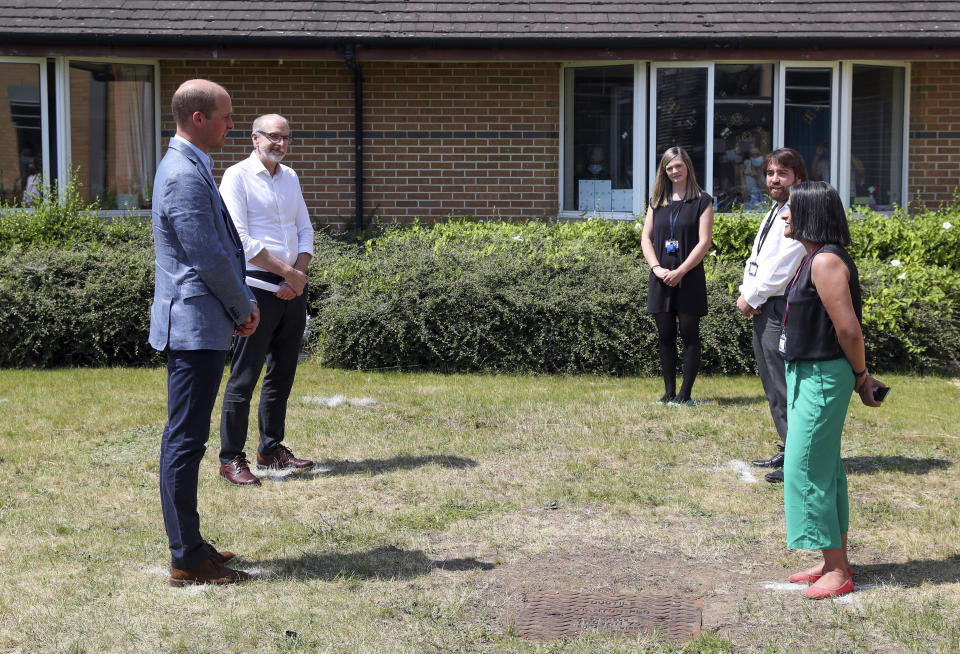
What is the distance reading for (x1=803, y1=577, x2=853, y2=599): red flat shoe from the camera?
4270 millimetres

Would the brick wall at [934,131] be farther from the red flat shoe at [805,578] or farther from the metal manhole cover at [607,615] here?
the metal manhole cover at [607,615]

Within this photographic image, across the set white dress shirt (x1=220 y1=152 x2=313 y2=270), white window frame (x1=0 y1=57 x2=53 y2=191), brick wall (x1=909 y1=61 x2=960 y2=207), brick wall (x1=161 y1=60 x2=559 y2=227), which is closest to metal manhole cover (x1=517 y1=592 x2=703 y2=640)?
white dress shirt (x1=220 y1=152 x2=313 y2=270)

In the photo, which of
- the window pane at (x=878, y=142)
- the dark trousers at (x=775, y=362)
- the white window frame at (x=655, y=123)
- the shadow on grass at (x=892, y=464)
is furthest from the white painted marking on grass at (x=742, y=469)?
the window pane at (x=878, y=142)

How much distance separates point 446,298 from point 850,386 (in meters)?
5.21

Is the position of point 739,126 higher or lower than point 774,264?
higher

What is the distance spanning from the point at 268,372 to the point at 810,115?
8167mm

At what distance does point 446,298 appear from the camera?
9.16 m

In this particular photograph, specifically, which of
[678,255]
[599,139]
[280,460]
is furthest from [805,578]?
[599,139]

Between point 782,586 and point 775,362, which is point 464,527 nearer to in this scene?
point 782,586

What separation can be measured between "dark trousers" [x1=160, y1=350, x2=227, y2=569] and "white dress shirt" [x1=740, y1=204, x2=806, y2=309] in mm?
3204

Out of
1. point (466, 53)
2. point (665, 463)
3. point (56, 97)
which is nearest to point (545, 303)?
point (665, 463)

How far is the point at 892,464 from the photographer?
6.36 metres

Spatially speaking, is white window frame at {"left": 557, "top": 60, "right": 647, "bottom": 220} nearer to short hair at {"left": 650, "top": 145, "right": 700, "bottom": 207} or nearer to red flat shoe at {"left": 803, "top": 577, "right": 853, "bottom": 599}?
short hair at {"left": 650, "top": 145, "right": 700, "bottom": 207}

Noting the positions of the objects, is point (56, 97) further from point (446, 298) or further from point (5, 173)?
point (446, 298)
